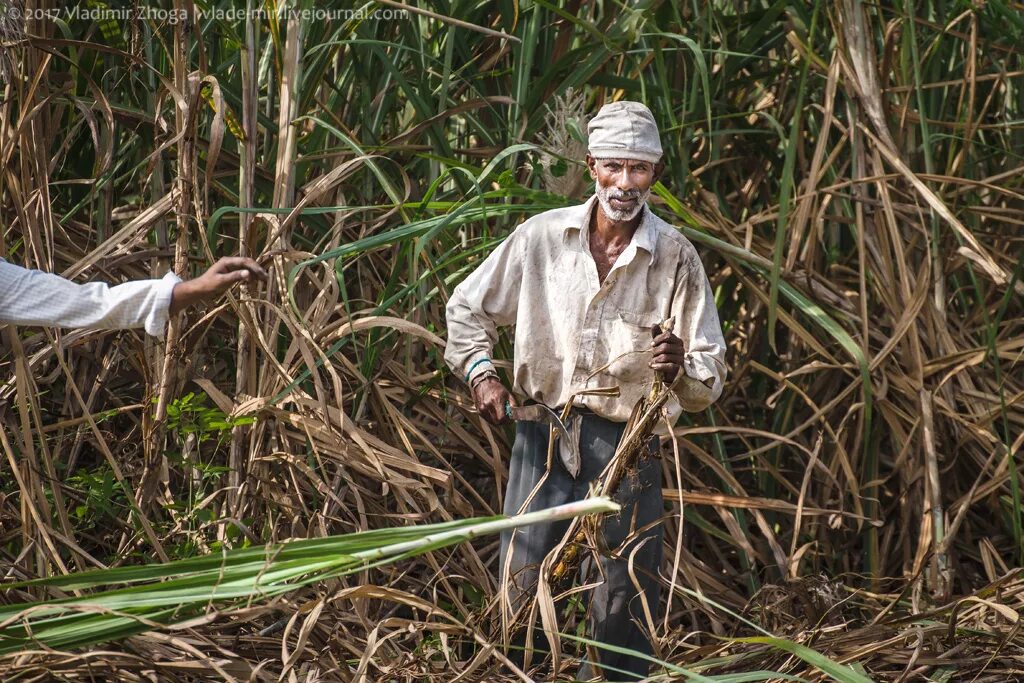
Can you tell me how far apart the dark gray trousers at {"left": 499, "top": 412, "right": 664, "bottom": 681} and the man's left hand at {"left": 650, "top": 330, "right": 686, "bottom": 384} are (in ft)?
0.95

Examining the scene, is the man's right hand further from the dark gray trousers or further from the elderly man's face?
the elderly man's face

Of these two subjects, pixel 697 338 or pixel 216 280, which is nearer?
pixel 216 280

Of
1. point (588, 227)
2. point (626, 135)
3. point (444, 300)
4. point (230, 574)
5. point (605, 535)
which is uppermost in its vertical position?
point (626, 135)

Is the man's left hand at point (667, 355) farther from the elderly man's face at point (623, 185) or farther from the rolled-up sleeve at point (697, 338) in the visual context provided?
the elderly man's face at point (623, 185)

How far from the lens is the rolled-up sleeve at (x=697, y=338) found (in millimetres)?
2336

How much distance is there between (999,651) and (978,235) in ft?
4.55

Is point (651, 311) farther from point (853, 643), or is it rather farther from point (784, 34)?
point (784, 34)

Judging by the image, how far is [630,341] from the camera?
2396 mm

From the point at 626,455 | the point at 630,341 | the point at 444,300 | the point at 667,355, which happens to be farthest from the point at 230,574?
the point at 444,300

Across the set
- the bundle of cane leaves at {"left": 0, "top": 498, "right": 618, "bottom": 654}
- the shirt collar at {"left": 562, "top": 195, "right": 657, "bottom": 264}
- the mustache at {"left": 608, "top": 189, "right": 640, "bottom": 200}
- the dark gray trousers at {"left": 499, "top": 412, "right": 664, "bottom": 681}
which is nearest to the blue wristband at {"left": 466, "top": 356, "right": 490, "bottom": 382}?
the dark gray trousers at {"left": 499, "top": 412, "right": 664, "bottom": 681}

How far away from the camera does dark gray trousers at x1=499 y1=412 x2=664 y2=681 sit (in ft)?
7.91

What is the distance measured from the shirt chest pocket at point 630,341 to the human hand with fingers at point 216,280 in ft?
2.75

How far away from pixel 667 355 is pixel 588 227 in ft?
1.35

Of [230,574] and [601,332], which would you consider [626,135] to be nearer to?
[601,332]
